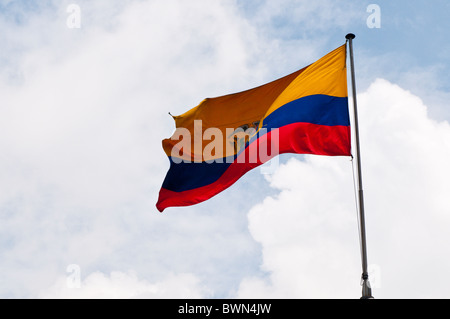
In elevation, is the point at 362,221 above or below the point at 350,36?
below

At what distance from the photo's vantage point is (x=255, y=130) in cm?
1750

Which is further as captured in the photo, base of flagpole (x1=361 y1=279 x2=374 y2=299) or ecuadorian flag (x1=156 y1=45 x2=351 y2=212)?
ecuadorian flag (x1=156 y1=45 x2=351 y2=212)

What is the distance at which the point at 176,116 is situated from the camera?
19047 millimetres

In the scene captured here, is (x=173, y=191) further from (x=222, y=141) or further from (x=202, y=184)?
(x=222, y=141)

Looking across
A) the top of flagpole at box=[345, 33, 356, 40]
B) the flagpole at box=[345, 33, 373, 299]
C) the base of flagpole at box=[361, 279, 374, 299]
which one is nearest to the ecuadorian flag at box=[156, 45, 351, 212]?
the top of flagpole at box=[345, 33, 356, 40]

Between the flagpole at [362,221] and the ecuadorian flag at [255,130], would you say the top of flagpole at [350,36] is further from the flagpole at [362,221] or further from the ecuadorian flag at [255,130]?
the flagpole at [362,221]

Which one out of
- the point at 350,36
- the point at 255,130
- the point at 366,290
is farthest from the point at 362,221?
the point at 350,36

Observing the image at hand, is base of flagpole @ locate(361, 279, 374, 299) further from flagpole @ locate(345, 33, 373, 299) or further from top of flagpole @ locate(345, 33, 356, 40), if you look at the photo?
top of flagpole @ locate(345, 33, 356, 40)

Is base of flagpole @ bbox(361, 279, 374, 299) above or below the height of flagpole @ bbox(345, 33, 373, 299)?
below

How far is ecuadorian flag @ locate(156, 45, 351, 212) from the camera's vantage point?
1603 centimetres

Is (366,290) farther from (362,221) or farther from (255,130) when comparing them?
(255,130)

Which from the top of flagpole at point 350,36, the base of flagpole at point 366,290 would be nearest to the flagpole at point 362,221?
the base of flagpole at point 366,290
